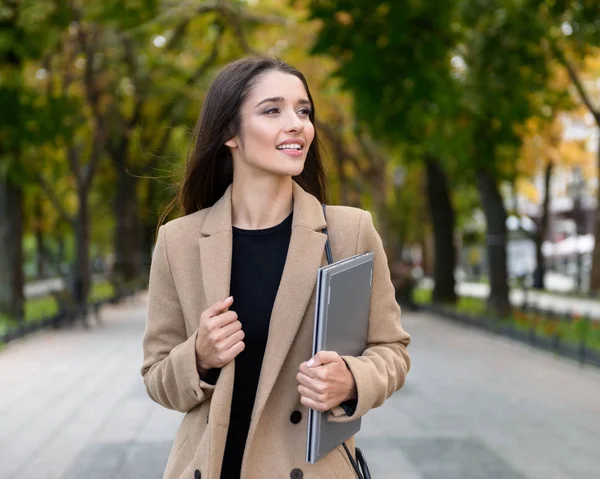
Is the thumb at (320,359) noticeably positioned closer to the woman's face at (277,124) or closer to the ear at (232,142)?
the woman's face at (277,124)

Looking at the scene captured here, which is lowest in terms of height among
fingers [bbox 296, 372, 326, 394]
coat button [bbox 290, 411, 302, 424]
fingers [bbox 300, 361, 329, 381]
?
coat button [bbox 290, 411, 302, 424]

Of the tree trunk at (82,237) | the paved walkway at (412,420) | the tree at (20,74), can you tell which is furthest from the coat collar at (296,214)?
the tree trunk at (82,237)

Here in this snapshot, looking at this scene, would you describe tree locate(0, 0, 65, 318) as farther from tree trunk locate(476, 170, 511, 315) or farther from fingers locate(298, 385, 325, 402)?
fingers locate(298, 385, 325, 402)

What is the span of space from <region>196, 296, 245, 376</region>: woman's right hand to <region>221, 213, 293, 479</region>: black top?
144mm

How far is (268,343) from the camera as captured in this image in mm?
2480

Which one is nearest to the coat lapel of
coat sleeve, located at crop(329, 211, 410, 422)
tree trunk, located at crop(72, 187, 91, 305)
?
coat sleeve, located at crop(329, 211, 410, 422)

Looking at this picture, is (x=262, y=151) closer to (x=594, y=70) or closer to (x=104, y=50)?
(x=594, y=70)

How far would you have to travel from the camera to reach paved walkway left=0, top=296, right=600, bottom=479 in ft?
24.4

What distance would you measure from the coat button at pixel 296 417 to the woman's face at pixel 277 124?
24.9 inches

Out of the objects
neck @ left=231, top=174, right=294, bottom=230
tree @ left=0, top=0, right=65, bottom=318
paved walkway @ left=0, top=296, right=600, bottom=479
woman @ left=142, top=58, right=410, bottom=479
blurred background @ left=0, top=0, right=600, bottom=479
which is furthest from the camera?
tree @ left=0, top=0, right=65, bottom=318

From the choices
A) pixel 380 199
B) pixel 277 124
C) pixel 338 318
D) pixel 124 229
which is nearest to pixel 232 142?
pixel 277 124

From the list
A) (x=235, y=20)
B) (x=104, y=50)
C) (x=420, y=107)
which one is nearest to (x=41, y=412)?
(x=420, y=107)

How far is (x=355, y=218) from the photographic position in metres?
2.66

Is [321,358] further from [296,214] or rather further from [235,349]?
[296,214]
